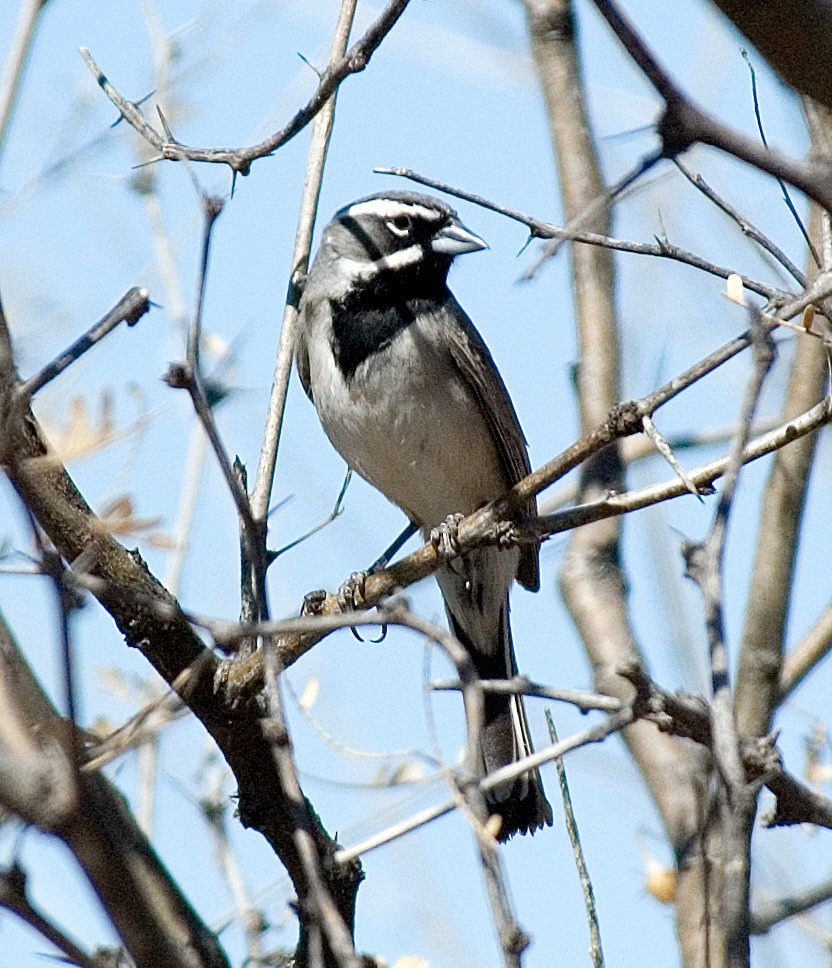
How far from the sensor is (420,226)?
253 inches

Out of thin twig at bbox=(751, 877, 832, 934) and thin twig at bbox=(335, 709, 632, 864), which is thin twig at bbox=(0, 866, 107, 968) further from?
thin twig at bbox=(751, 877, 832, 934)

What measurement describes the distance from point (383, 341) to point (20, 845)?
13.9 feet

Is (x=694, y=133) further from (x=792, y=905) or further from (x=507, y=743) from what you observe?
(x=507, y=743)

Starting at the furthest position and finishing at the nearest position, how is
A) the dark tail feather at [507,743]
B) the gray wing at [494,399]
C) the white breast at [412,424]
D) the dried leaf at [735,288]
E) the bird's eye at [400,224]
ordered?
the bird's eye at [400,224], the gray wing at [494,399], the white breast at [412,424], the dark tail feather at [507,743], the dried leaf at [735,288]

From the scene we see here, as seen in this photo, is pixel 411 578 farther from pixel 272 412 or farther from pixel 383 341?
pixel 383 341

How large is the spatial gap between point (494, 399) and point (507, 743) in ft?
5.00

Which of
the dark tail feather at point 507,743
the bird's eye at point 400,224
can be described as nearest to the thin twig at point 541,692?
the dark tail feather at point 507,743

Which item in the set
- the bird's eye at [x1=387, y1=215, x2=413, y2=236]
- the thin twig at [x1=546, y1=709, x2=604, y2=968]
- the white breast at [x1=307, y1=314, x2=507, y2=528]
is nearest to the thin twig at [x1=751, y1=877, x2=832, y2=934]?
the thin twig at [x1=546, y1=709, x2=604, y2=968]

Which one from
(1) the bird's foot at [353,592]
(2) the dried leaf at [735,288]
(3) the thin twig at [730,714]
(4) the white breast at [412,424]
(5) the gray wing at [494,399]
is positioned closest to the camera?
(3) the thin twig at [730,714]

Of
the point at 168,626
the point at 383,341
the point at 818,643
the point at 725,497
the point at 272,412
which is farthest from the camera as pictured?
the point at 383,341

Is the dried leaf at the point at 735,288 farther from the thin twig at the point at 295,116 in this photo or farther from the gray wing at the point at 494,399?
the gray wing at the point at 494,399

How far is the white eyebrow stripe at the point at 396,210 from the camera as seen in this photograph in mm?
6445

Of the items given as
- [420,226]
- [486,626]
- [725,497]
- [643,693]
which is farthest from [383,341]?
[725,497]

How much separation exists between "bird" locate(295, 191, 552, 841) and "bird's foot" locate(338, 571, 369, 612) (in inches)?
16.4
